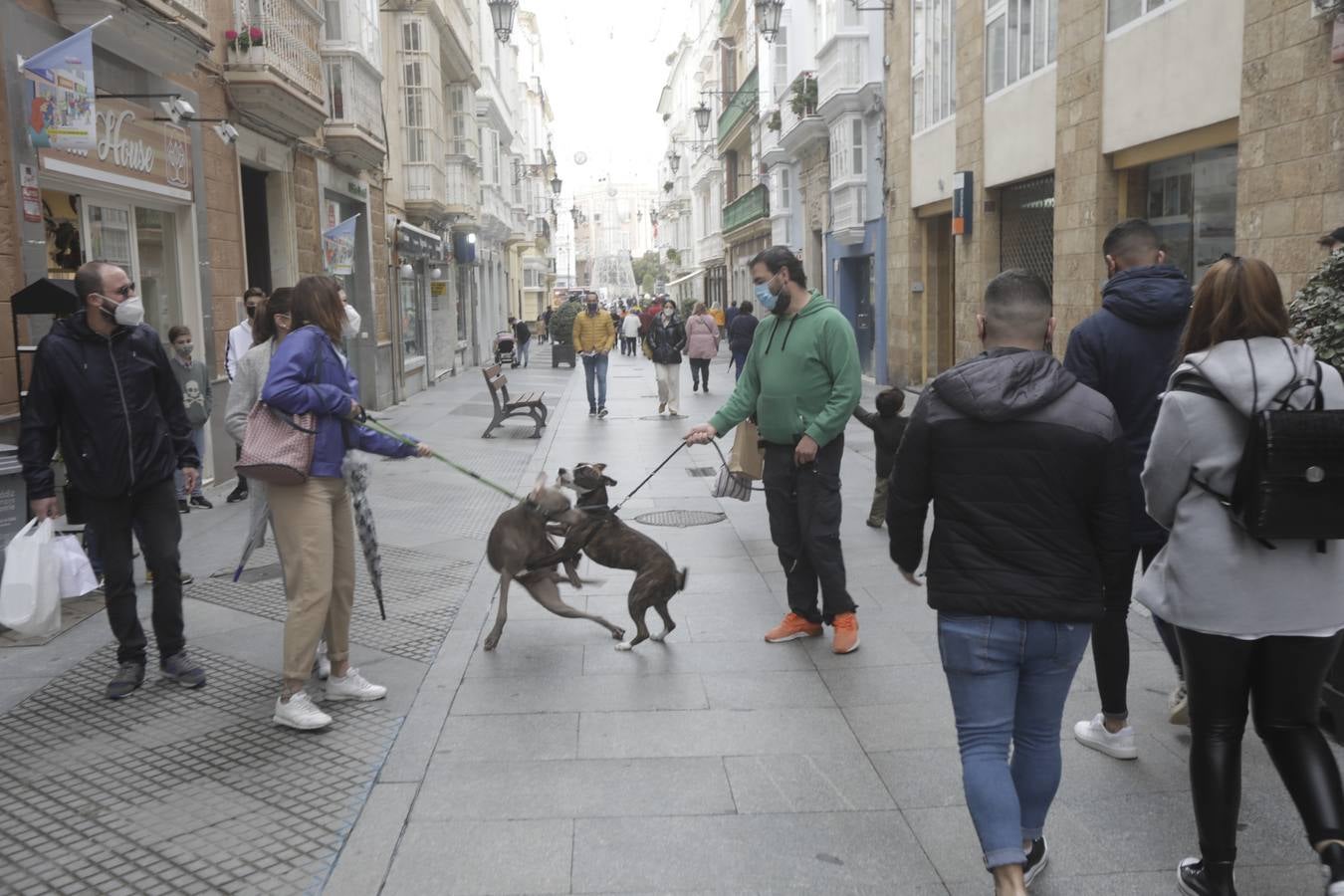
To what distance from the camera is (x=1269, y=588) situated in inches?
118

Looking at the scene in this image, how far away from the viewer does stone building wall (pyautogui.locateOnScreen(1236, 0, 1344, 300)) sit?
809 cm

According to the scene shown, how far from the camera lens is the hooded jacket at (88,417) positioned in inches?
199

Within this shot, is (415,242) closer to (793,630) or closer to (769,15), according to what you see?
(769,15)

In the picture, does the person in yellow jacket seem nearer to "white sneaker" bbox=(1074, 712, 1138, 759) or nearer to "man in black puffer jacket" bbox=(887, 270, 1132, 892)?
"white sneaker" bbox=(1074, 712, 1138, 759)

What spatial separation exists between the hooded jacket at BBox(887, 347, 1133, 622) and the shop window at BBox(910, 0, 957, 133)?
15.8 metres

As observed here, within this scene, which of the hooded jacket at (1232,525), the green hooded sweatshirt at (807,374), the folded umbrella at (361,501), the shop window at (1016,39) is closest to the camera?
the hooded jacket at (1232,525)

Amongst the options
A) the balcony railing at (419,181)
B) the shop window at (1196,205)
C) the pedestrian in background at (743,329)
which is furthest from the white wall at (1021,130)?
the balcony railing at (419,181)

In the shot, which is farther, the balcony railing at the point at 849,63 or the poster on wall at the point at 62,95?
the balcony railing at the point at 849,63

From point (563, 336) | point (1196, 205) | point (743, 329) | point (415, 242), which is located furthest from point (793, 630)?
point (563, 336)

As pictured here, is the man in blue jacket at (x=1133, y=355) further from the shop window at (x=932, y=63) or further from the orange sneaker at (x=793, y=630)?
the shop window at (x=932, y=63)

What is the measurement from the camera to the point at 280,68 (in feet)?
41.5

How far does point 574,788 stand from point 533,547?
1.79 meters

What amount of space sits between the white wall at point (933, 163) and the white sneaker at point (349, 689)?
14.7 metres

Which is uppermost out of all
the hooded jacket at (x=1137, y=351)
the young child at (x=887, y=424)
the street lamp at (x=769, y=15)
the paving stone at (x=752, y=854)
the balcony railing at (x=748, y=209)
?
the street lamp at (x=769, y=15)
